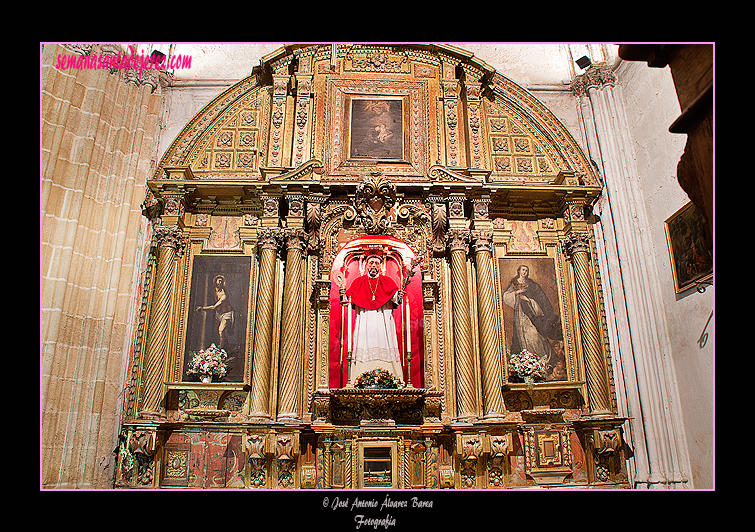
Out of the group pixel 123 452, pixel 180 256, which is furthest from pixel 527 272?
pixel 123 452

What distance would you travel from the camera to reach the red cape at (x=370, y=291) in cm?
834

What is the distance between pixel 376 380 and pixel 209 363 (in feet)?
8.06

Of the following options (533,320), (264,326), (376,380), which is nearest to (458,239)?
(533,320)

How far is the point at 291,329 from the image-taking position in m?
7.89

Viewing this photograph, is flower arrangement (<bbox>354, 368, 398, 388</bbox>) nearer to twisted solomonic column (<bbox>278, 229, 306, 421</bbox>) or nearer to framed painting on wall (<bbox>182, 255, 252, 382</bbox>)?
twisted solomonic column (<bbox>278, 229, 306, 421</bbox>)

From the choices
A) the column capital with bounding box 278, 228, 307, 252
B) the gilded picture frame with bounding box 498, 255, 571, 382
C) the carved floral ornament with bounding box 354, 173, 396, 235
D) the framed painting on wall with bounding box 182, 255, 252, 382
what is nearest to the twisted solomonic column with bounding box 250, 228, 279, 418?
the column capital with bounding box 278, 228, 307, 252

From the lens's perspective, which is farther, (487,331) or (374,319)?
(374,319)

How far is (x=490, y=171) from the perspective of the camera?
28.1 feet

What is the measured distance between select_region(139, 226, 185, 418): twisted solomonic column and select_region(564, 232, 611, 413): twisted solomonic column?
621 cm

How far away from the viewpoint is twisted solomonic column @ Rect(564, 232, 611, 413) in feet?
25.3

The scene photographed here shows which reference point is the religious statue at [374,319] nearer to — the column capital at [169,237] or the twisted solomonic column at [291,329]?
the twisted solomonic column at [291,329]

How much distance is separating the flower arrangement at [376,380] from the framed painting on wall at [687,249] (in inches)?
172

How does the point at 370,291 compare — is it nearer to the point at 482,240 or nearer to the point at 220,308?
the point at 482,240

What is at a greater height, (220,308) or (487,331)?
(220,308)
